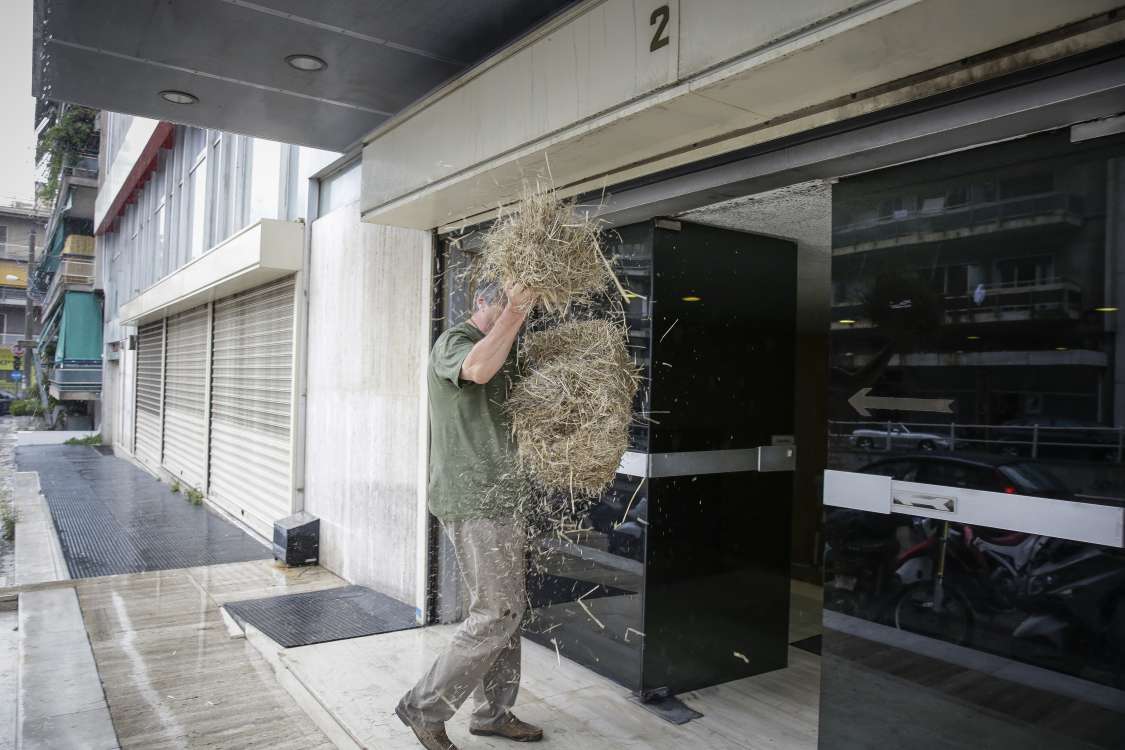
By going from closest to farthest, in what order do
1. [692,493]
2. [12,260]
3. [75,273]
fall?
[692,493], [75,273], [12,260]

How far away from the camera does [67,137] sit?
26344mm

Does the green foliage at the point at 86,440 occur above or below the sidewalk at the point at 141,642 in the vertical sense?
below

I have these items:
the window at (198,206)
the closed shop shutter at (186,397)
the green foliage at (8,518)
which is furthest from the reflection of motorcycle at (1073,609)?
the window at (198,206)

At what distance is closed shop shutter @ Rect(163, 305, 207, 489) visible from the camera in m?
12.0

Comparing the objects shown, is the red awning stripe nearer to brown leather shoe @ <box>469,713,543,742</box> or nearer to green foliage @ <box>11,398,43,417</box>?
green foliage @ <box>11,398,43,417</box>

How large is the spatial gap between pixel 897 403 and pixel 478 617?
1.83 m

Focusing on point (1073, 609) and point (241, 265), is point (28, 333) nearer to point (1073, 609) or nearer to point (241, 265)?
point (241, 265)

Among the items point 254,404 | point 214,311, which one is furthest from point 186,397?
point 254,404

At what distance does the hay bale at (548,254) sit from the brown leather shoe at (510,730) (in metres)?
1.89

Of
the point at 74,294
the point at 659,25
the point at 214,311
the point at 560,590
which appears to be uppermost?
the point at 74,294

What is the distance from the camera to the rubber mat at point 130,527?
7363 mm

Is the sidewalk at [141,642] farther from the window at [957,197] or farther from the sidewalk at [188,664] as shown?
the window at [957,197]

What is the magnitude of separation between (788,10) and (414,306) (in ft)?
12.7

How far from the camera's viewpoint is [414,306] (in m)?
5.73
